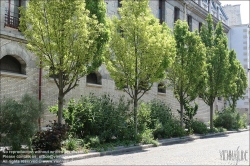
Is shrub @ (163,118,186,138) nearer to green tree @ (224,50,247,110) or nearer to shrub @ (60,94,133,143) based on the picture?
shrub @ (60,94,133,143)

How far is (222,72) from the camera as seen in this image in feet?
77.9

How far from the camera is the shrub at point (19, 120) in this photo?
28.6 ft

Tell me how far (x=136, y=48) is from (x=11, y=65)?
591 centimetres

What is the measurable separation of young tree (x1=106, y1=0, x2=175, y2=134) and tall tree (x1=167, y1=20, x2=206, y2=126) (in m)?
4.11

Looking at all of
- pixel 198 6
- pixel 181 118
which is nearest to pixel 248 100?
pixel 198 6

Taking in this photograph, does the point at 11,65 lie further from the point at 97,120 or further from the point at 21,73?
the point at 97,120

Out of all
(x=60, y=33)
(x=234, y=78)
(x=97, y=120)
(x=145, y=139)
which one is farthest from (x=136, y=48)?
(x=234, y=78)

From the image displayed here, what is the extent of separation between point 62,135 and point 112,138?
4.08 m

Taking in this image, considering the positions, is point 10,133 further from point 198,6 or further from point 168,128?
point 198,6

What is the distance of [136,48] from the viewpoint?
15008 mm

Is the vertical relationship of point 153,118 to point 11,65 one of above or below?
below

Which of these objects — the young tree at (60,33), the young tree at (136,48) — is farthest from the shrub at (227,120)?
the young tree at (60,33)

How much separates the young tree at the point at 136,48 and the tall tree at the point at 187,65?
4113 millimetres

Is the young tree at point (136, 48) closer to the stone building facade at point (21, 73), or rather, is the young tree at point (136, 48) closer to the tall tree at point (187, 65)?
the stone building facade at point (21, 73)
